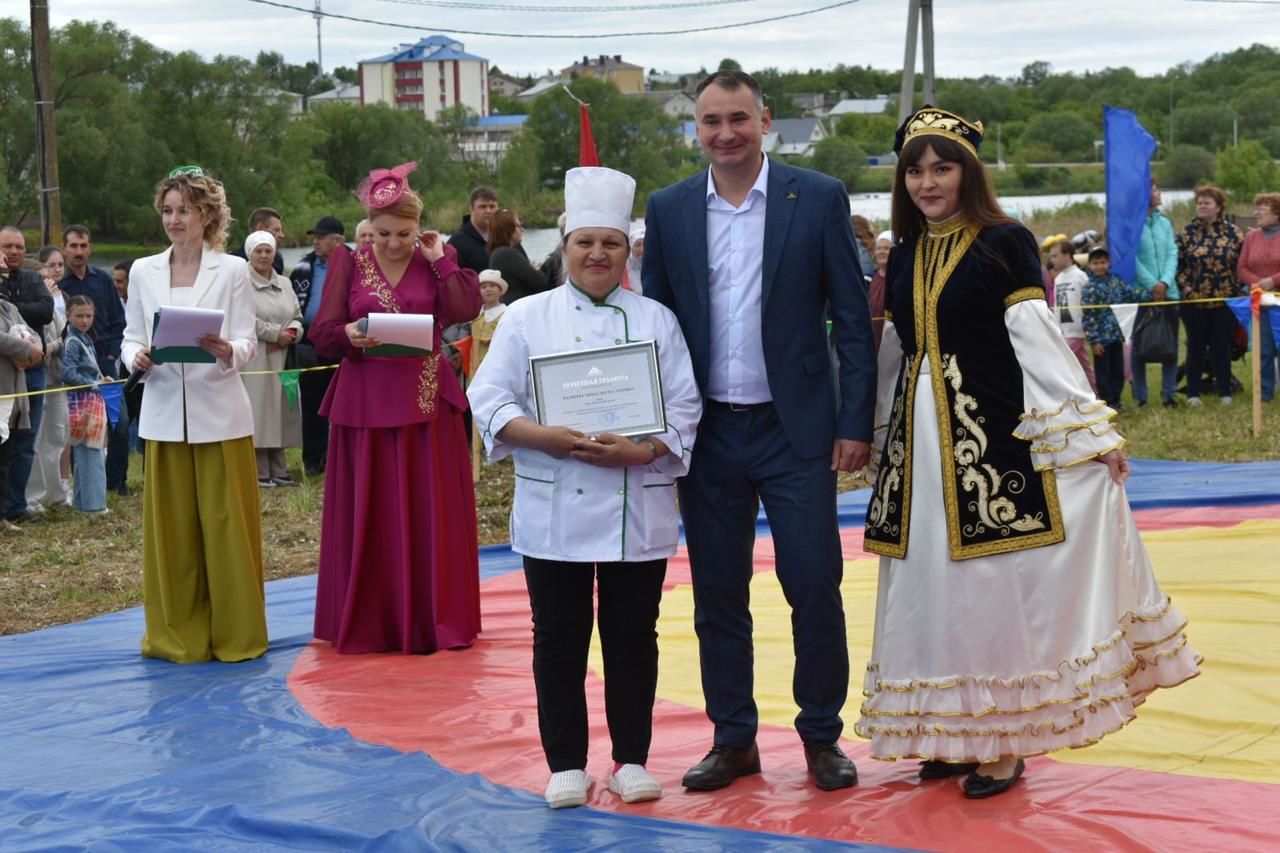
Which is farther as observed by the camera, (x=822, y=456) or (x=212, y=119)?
(x=212, y=119)

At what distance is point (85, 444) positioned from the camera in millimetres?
10336

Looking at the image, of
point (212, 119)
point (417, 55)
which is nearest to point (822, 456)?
point (212, 119)

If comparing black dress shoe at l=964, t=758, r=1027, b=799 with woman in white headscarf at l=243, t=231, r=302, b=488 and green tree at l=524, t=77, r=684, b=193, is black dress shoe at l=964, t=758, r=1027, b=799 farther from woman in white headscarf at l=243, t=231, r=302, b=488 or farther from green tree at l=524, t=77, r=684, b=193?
green tree at l=524, t=77, r=684, b=193

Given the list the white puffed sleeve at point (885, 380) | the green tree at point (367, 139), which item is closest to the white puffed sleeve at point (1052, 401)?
the white puffed sleeve at point (885, 380)

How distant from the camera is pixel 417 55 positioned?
131500mm

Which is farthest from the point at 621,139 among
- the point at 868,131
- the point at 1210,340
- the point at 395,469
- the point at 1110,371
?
the point at 395,469

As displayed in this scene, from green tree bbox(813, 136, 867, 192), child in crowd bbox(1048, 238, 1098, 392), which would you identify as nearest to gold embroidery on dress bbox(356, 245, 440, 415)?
child in crowd bbox(1048, 238, 1098, 392)

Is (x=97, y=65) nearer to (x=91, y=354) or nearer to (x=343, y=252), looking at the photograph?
(x=91, y=354)

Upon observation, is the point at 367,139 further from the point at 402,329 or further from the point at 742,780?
the point at 742,780

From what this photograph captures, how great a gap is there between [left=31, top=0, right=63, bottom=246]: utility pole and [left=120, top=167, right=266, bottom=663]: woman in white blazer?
10.2 meters

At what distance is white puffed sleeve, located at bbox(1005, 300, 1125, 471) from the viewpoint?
4.04m

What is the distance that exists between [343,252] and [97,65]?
107ft

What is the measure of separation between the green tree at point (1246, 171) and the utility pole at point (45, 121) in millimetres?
26744

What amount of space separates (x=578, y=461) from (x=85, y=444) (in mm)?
7045
